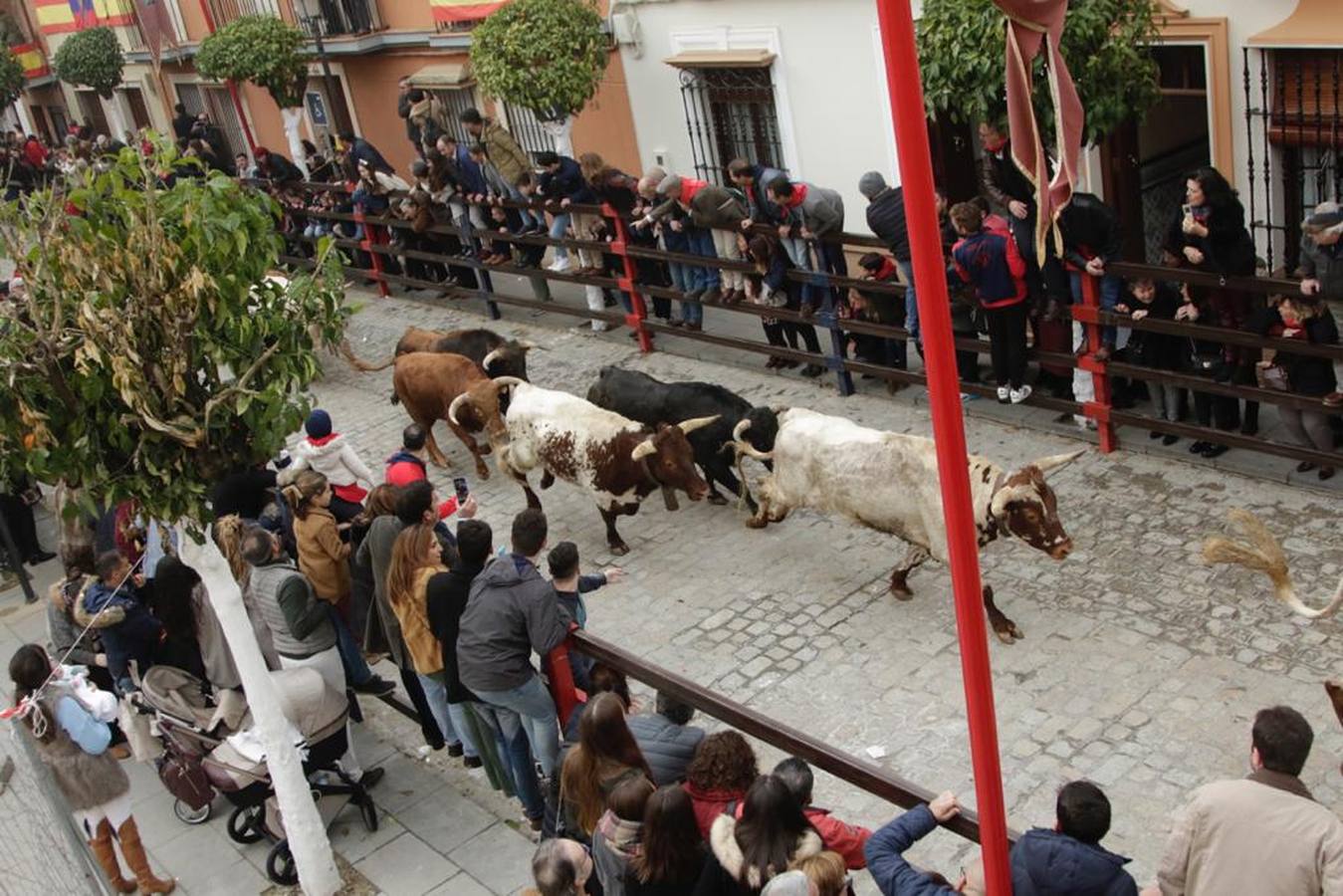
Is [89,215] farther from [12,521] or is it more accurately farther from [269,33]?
[269,33]

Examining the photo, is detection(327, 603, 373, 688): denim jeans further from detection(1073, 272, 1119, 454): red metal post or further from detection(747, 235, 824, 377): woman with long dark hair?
detection(1073, 272, 1119, 454): red metal post

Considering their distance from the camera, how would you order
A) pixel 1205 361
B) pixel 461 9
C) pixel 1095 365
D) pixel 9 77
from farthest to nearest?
pixel 9 77 → pixel 461 9 → pixel 1095 365 → pixel 1205 361

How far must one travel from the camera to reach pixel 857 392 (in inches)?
481

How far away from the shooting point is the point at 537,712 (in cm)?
702

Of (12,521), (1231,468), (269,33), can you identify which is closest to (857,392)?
(1231,468)

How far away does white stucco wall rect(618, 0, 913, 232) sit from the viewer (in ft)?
46.8

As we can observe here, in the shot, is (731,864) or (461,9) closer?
(731,864)

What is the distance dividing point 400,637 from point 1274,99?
7936 millimetres

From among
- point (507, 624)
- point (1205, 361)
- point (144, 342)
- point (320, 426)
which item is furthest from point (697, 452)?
point (144, 342)

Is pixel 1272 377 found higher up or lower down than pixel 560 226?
lower down

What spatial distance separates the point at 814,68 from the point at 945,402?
1105 centimetres

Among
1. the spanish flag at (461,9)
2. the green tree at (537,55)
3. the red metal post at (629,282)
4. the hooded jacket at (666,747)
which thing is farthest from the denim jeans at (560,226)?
the hooded jacket at (666,747)

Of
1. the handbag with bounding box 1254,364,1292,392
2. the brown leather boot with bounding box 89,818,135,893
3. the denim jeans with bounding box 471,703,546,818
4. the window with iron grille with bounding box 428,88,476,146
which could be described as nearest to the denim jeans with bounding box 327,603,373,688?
the denim jeans with bounding box 471,703,546,818

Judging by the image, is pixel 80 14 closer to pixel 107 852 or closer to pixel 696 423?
pixel 696 423
